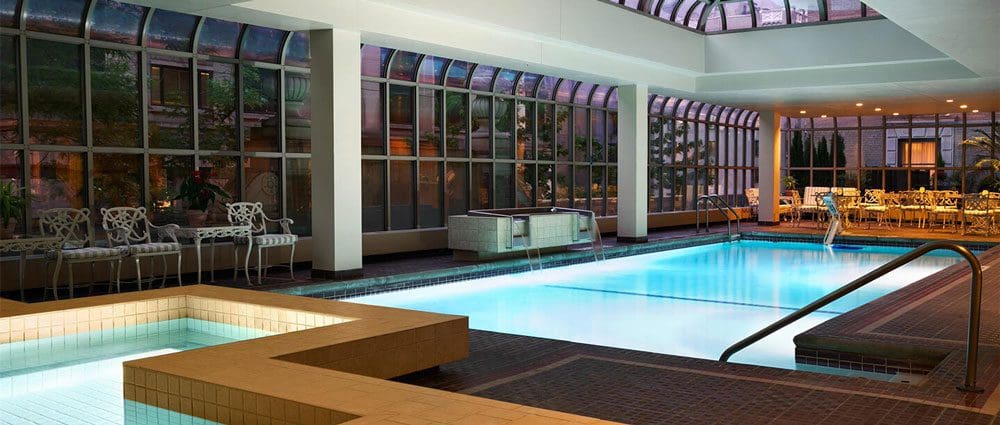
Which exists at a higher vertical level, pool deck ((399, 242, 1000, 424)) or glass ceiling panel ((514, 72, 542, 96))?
glass ceiling panel ((514, 72, 542, 96))

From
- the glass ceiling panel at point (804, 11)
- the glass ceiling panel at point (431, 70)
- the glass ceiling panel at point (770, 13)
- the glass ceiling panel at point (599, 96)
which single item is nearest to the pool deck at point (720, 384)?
the glass ceiling panel at point (431, 70)

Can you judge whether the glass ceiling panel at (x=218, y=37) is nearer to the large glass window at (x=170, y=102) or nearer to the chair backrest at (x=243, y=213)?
the large glass window at (x=170, y=102)

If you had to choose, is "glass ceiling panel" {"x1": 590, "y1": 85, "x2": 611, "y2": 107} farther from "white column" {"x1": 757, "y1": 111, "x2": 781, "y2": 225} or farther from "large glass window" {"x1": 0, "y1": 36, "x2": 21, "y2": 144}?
"large glass window" {"x1": 0, "y1": 36, "x2": 21, "y2": 144}

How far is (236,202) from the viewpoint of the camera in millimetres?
10836

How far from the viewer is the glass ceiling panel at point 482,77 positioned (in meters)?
14.6

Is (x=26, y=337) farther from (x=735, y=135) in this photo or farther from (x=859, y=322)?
(x=735, y=135)

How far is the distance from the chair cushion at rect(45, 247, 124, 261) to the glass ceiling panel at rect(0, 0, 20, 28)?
2389 mm

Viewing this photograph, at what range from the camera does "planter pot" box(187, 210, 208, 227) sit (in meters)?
10.5

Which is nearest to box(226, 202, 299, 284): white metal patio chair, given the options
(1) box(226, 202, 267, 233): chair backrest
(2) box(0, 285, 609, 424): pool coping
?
(1) box(226, 202, 267, 233): chair backrest

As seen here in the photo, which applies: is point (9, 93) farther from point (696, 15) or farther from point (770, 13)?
point (770, 13)

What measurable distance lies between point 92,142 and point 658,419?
7512 mm

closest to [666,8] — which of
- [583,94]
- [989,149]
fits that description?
[583,94]

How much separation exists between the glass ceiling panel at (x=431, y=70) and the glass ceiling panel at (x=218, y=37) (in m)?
3.28

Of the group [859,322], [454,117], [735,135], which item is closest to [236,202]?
[454,117]
